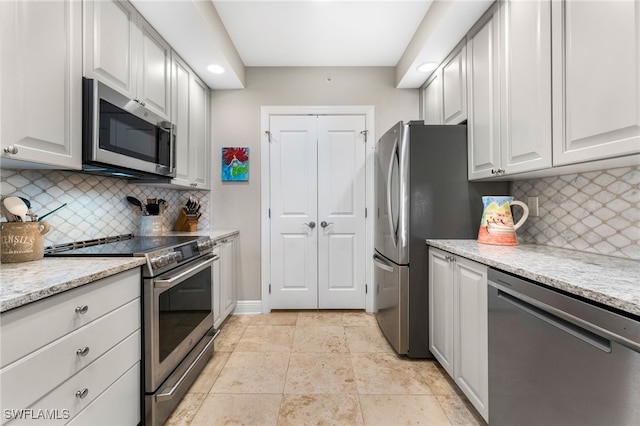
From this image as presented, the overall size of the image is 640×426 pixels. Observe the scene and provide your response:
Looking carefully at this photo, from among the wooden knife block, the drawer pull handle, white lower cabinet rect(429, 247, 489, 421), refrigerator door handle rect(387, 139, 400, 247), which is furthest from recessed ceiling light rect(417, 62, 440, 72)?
the drawer pull handle

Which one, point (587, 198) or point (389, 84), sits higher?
point (389, 84)

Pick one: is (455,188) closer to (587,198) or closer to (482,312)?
(587,198)

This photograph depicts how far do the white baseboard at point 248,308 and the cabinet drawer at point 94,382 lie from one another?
1588 mm

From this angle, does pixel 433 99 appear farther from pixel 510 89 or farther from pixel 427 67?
pixel 510 89

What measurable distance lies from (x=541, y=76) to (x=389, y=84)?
1744mm

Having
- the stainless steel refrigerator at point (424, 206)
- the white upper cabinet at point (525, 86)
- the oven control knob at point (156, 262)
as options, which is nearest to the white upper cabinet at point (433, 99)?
the stainless steel refrigerator at point (424, 206)

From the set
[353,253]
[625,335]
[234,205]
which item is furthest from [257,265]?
[625,335]

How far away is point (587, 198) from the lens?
1454 millimetres

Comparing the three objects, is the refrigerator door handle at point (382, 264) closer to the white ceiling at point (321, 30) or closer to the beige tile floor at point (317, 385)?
the beige tile floor at point (317, 385)

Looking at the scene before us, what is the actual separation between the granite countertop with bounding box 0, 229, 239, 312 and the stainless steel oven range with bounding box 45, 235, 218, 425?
94mm

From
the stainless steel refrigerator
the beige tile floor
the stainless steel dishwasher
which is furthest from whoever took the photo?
the stainless steel refrigerator

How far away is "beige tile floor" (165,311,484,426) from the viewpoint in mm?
1431

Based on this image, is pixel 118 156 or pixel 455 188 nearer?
pixel 118 156

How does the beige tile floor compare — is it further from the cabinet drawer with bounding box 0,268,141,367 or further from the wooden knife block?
the wooden knife block
